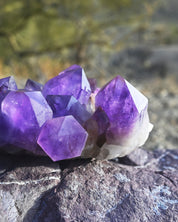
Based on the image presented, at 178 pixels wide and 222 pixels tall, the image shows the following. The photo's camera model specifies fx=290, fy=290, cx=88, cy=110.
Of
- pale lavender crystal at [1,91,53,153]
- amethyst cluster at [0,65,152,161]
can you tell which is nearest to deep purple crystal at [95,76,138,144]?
amethyst cluster at [0,65,152,161]

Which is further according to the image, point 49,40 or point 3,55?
point 49,40

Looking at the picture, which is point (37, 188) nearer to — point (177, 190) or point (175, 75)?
point (177, 190)

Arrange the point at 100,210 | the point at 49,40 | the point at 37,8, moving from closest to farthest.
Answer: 1. the point at 100,210
2. the point at 37,8
3. the point at 49,40

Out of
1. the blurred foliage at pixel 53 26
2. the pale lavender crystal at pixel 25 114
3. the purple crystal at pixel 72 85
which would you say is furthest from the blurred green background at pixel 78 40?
the pale lavender crystal at pixel 25 114

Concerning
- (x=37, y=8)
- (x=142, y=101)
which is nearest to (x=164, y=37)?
(x=37, y=8)

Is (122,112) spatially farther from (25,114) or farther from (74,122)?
(25,114)

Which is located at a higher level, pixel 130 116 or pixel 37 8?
pixel 130 116
